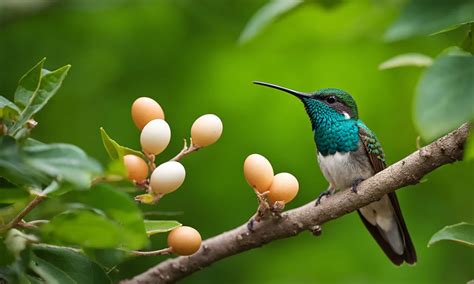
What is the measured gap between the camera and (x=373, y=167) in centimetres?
368

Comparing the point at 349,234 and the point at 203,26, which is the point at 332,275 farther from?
the point at 203,26

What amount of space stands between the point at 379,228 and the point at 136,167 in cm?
217

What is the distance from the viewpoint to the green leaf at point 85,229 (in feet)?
4.39

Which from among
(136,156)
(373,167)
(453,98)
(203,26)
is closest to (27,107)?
(136,156)

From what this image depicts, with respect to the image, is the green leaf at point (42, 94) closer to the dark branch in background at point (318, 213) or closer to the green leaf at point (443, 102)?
the green leaf at point (443, 102)

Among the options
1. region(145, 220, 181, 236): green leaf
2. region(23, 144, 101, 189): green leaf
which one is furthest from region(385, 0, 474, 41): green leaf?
region(145, 220, 181, 236): green leaf

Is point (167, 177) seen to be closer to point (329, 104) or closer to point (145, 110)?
point (145, 110)

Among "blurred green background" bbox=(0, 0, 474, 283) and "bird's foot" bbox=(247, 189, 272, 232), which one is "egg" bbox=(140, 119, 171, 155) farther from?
"blurred green background" bbox=(0, 0, 474, 283)

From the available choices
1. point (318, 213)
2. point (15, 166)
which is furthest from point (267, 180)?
point (15, 166)

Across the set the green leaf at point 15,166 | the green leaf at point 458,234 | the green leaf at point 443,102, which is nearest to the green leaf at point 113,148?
the green leaf at point 15,166

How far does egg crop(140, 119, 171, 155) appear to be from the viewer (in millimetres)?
1852

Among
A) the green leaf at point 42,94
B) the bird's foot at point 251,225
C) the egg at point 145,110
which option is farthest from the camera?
the bird's foot at point 251,225

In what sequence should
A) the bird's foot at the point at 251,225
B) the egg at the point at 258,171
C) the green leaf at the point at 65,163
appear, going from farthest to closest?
the bird's foot at the point at 251,225
the egg at the point at 258,171
the green leaf at the point at 65,163

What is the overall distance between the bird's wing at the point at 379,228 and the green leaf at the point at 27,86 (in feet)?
6.72
